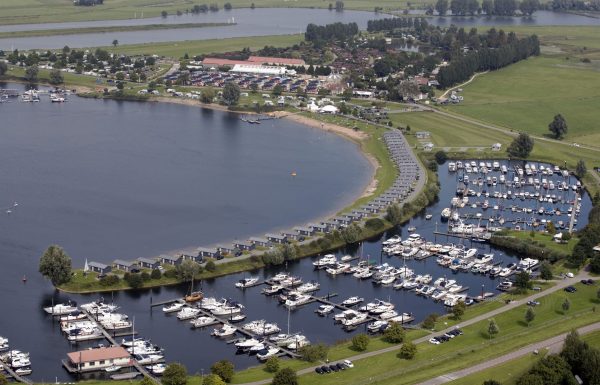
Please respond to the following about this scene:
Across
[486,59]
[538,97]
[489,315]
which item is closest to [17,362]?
[489,315]

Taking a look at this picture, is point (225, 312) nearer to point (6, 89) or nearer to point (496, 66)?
point (6, 89)

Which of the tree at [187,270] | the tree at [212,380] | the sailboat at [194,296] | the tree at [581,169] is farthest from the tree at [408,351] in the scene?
the tree at [581,169]

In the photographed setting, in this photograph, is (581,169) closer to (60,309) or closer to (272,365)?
(272,365)

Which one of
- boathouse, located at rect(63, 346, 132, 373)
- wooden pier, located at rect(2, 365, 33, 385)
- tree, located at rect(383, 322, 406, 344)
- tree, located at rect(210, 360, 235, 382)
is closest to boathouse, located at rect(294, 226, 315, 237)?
tree, located at rect(383, 322, 406, 344)

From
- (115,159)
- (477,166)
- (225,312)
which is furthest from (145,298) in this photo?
(477,166)

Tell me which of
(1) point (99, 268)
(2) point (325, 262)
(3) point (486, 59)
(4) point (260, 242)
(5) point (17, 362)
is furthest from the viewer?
(3) point (486, 59)
